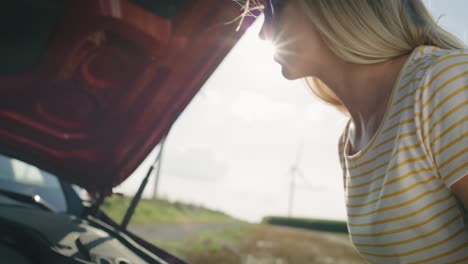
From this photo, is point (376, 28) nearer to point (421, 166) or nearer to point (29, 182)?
point (421, 166)

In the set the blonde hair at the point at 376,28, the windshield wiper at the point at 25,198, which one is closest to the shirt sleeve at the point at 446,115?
the blonde hair at the point at 376,28

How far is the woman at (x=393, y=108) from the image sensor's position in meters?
0.83

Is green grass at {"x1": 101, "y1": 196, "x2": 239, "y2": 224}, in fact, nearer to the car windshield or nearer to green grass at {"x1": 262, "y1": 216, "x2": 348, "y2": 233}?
the car windshield

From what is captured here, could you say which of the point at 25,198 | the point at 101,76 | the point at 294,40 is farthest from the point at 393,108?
the point at 25,198

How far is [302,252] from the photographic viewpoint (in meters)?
11.7

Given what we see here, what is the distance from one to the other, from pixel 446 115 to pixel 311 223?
1313 inches

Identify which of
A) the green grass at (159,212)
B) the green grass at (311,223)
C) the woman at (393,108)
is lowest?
the green grass at (311,223)

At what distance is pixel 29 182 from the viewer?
7.68ft

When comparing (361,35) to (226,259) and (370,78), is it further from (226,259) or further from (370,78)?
(226,259)

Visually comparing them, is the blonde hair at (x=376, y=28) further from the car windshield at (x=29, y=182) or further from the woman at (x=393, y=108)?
the car windshield at (x=29, y=182)

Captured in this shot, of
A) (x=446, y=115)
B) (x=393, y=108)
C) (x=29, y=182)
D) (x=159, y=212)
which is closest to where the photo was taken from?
(x=446, y=115)

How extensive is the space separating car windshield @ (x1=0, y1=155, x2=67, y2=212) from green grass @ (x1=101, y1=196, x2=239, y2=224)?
8578mm

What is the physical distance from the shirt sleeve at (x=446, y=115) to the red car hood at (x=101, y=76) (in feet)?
2.61

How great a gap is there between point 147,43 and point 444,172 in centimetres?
122
